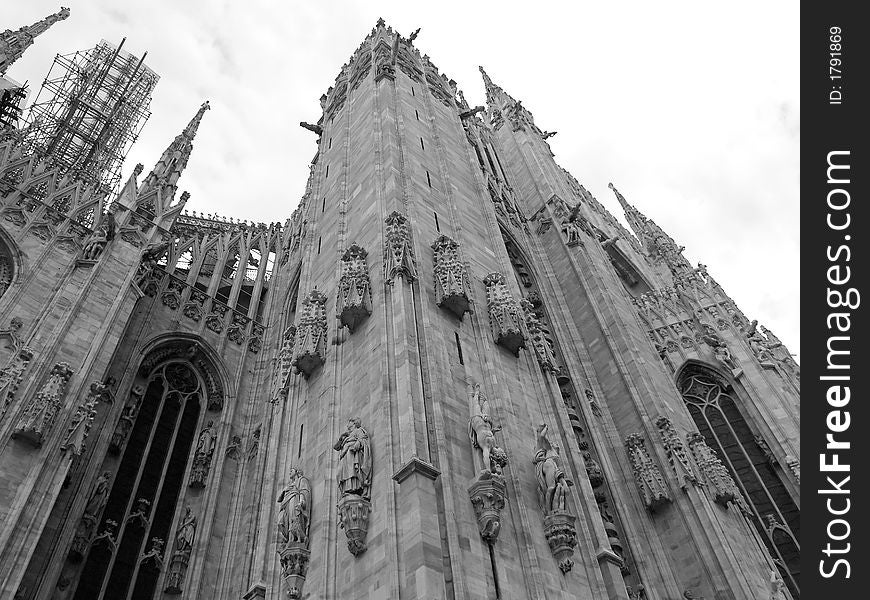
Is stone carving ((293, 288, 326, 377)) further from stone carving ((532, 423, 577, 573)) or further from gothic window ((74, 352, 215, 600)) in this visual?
gothic window ((74, 352, 215, 600))

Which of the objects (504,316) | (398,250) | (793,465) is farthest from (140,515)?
(793,465)

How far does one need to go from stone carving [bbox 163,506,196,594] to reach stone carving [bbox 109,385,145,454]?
93.1 inches

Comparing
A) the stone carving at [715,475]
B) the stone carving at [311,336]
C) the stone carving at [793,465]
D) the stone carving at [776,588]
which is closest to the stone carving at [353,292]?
the stone carving at [311,336]

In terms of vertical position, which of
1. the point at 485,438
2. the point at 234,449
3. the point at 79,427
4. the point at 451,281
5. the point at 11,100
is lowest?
the point at 485,438

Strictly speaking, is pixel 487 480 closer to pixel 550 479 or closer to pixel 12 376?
pixel 550 479

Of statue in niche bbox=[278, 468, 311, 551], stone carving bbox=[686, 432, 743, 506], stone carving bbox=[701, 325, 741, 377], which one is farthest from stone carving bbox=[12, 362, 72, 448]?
stone carving bbox=[701, 325, 741, 377]

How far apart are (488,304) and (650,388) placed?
5.75 metres

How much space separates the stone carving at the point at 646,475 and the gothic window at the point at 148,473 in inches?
432

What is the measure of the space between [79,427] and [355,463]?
24.4 ft

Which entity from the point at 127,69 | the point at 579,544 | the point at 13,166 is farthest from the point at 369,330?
the point at 127,69

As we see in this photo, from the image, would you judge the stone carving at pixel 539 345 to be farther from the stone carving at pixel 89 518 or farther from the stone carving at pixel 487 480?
the stone carving at pixel 89 518

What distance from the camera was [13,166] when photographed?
21.7 m

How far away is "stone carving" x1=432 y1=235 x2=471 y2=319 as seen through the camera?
46.1ft
